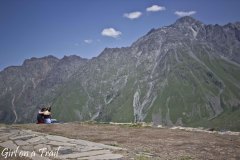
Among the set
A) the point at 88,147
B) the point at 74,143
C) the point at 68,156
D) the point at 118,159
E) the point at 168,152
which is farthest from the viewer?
the point at 74,143

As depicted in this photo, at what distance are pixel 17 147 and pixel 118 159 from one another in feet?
20.6

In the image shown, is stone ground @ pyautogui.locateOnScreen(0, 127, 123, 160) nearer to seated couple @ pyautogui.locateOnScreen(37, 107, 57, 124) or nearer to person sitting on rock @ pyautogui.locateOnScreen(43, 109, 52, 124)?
person sitting on rock @ pyautogui.locateOnScreen(43, 109, 52, 124)

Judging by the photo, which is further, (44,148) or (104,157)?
(44,148)

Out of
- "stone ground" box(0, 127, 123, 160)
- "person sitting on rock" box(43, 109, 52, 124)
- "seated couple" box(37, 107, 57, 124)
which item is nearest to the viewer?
"stone ground" box(0, 127, 123, 160)

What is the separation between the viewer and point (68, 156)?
44.7 feet

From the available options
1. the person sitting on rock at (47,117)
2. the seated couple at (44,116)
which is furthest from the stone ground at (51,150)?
the seated couple at (44,116)

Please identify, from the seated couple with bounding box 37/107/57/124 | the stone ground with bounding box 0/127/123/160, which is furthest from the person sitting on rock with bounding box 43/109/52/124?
the stone ground with bounding box 0/127/123/160

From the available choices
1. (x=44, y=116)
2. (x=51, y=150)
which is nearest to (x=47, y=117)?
(x=44, y=116)

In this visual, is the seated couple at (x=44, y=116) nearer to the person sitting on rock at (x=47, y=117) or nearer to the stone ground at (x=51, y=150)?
the person sitting on rock at (x=47, y=117)

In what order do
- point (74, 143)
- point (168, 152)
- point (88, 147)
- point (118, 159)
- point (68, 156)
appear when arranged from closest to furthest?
point (118, 159)
point (68, 156)
point (168, 152)
point (88, 147)
point (74, 143)

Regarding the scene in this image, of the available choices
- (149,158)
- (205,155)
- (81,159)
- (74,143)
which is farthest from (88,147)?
(205,155)

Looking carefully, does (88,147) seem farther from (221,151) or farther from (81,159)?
(221,151)

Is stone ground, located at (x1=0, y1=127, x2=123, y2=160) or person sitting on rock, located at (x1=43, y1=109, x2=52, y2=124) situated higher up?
person sitting on rock, located at (x1=43, y1=109, x2=52, y2=124)

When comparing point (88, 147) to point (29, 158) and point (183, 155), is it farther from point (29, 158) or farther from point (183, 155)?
point (183, 155)
